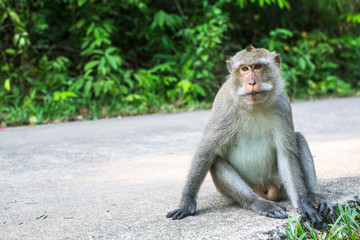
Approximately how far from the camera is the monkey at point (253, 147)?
2957mm

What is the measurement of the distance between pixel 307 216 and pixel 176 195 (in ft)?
3.57

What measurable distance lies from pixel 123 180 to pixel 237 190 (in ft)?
4.65

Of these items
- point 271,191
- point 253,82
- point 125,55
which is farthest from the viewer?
point 125,55

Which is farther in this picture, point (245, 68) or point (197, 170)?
point (197, 170)

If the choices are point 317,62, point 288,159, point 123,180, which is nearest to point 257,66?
point 288,159

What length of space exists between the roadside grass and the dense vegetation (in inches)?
242

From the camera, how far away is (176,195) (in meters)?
3.48

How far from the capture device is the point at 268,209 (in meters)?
2.92

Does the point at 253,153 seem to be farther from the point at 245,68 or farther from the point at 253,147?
the point at 245,68

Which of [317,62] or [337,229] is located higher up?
[317,62]

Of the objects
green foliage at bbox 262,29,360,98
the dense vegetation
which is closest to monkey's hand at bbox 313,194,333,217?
the dense vegetation

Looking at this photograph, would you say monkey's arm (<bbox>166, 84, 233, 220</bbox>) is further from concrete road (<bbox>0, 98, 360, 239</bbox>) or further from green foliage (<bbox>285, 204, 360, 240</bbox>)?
green foliage (<bbox>285, 204, 360, 240</bbox>)

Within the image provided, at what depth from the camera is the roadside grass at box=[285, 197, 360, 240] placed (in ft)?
8.75

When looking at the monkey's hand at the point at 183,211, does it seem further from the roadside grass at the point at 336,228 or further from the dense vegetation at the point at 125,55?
the dense vegetation at the point at 125,55
